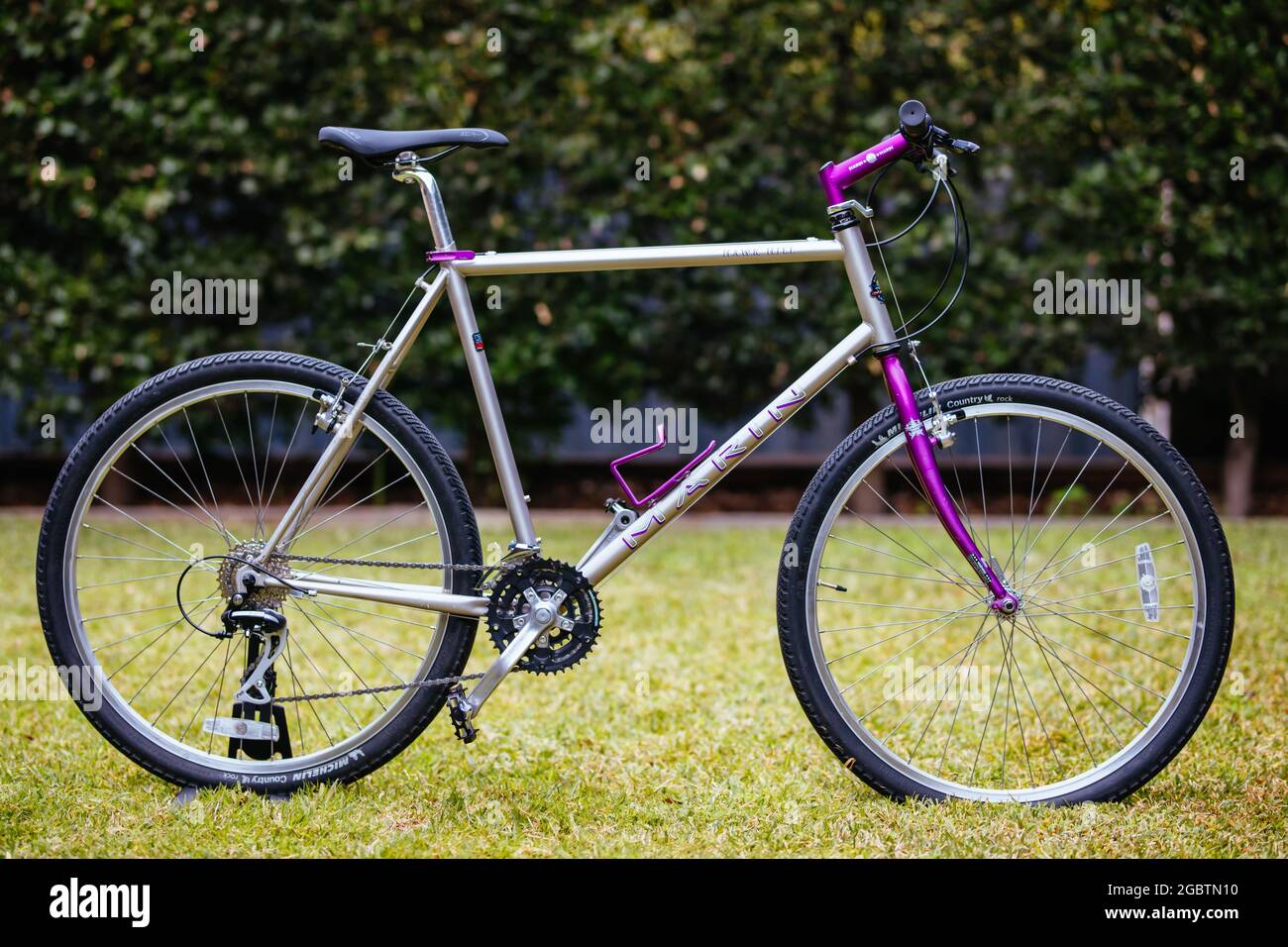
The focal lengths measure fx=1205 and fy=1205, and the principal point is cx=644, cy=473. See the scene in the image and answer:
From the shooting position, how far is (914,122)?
2.23 meters

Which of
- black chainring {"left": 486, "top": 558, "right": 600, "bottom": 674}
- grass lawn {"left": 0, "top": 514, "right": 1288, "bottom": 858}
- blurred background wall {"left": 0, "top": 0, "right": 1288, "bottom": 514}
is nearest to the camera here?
grass lawn {"left": 0, "top": 514, "right": 1288, "bottom": 858}

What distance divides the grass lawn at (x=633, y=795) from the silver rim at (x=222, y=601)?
160mm

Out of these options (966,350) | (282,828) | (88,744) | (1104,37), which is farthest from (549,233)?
(282,828)

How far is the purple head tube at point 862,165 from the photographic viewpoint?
2.29m

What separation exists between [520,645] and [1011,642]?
0.99 meters

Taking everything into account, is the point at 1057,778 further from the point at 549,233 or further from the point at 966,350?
the point at 549,233

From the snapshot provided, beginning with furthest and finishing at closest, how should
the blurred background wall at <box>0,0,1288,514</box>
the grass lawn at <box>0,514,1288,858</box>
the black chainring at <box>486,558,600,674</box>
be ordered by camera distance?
1. the blurred background wall at <box>0,0,1288,514</box>
2. the black chainring at <box>486,558,600,674</box>
3. the grass lawn at <box>0,514,1288,858</box>

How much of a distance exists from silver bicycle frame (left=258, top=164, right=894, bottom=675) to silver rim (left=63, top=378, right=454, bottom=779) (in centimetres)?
7

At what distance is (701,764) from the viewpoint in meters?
2.70

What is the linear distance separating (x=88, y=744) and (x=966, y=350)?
14.5 ft

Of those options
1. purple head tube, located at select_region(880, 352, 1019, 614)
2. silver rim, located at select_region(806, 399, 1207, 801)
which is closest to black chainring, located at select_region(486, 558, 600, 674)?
silver rim, located at select_region(806, 399, 1207, 801)

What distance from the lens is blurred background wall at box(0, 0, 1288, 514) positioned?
5.59 m

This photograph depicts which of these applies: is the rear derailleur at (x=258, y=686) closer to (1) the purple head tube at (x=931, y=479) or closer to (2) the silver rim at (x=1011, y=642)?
(2) the silver rim at (x=1011, y=642)

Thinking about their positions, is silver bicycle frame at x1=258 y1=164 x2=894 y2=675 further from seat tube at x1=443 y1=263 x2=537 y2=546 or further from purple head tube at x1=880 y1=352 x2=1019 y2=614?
purple head tube at x1=880 y1=352 x2=1019 y2=614
